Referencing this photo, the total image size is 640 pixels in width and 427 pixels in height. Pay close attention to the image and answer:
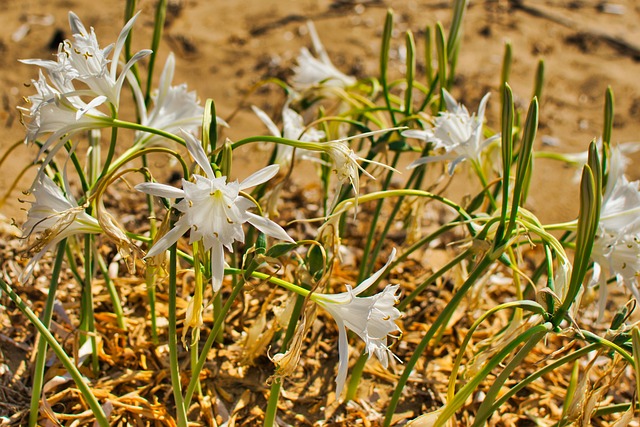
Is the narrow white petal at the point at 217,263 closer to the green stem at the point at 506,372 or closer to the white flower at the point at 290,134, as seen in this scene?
the green stem at the point at 506,372

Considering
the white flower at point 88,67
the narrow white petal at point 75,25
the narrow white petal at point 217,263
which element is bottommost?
the narrow white petal at point 217,263

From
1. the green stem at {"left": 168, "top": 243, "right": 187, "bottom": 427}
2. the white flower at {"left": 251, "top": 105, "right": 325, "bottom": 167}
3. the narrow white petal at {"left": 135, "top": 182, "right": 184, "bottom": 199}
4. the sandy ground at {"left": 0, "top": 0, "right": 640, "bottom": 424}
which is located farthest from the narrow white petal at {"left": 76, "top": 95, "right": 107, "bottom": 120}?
the sandy ground at {"left": 0, "top": 0, "right": 640, "bottom": 424}

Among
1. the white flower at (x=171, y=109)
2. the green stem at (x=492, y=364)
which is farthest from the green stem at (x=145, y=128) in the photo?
the green stem at (x=492, y=364)

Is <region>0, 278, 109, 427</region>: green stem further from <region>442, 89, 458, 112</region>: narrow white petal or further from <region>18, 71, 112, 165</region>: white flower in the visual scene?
<region>442, 89, 458, 112</region>: narrow white petal

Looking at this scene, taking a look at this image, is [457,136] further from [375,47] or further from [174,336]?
[375,47]

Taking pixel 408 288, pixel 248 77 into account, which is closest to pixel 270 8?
pixel 248 77

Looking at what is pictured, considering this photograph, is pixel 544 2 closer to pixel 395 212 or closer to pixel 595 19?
pixel 595 19

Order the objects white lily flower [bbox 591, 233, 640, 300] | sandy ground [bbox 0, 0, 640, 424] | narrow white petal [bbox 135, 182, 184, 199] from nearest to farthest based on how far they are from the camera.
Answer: narrow white petal [bbox 135, 182, 184, 199] < white lily flower [bbox 591, 233, 640, 300] < sandy ground [bbox 0, 0, 640, 424]

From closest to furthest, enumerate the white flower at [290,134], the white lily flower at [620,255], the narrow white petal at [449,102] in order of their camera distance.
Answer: the white lily flower at [620,255] → the narrow white petal at [449,102] → the white flower at [290,134]
